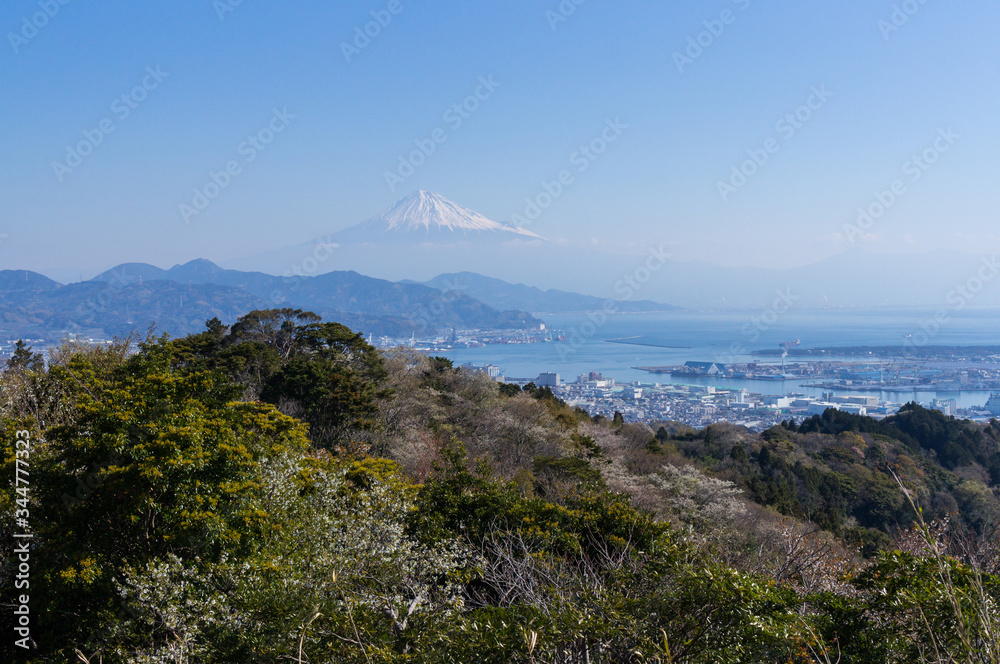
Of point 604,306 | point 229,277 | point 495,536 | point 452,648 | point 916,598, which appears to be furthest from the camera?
point 604,306

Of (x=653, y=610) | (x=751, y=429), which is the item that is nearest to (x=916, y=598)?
(x=653, y=610)

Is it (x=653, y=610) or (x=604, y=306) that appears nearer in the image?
(x=653, y=610)

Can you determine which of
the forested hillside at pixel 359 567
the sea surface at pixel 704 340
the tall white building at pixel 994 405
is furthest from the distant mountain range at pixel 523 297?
the forested hillside at pixel 359 567

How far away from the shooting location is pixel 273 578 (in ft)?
16.4

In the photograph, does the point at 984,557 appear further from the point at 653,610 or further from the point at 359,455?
the point at 359,455

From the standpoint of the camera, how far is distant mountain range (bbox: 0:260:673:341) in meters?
39.5

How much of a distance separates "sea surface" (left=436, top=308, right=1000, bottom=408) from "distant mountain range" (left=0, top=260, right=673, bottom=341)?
6.10 meters

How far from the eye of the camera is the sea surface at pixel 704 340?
176ft

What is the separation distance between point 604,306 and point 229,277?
5125 cm

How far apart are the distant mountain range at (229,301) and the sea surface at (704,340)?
20.0 ft

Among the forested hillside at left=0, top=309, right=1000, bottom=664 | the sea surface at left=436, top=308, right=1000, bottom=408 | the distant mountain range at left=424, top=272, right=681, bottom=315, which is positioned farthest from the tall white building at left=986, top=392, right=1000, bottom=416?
the distant mountain range at left=424, top=272, right=681, bottom=315

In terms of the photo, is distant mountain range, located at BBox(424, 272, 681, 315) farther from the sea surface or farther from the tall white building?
the tall white building

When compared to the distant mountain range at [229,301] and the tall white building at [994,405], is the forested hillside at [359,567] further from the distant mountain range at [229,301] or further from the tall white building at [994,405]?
the tall white building at [994,405]

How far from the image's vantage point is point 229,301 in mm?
50688
